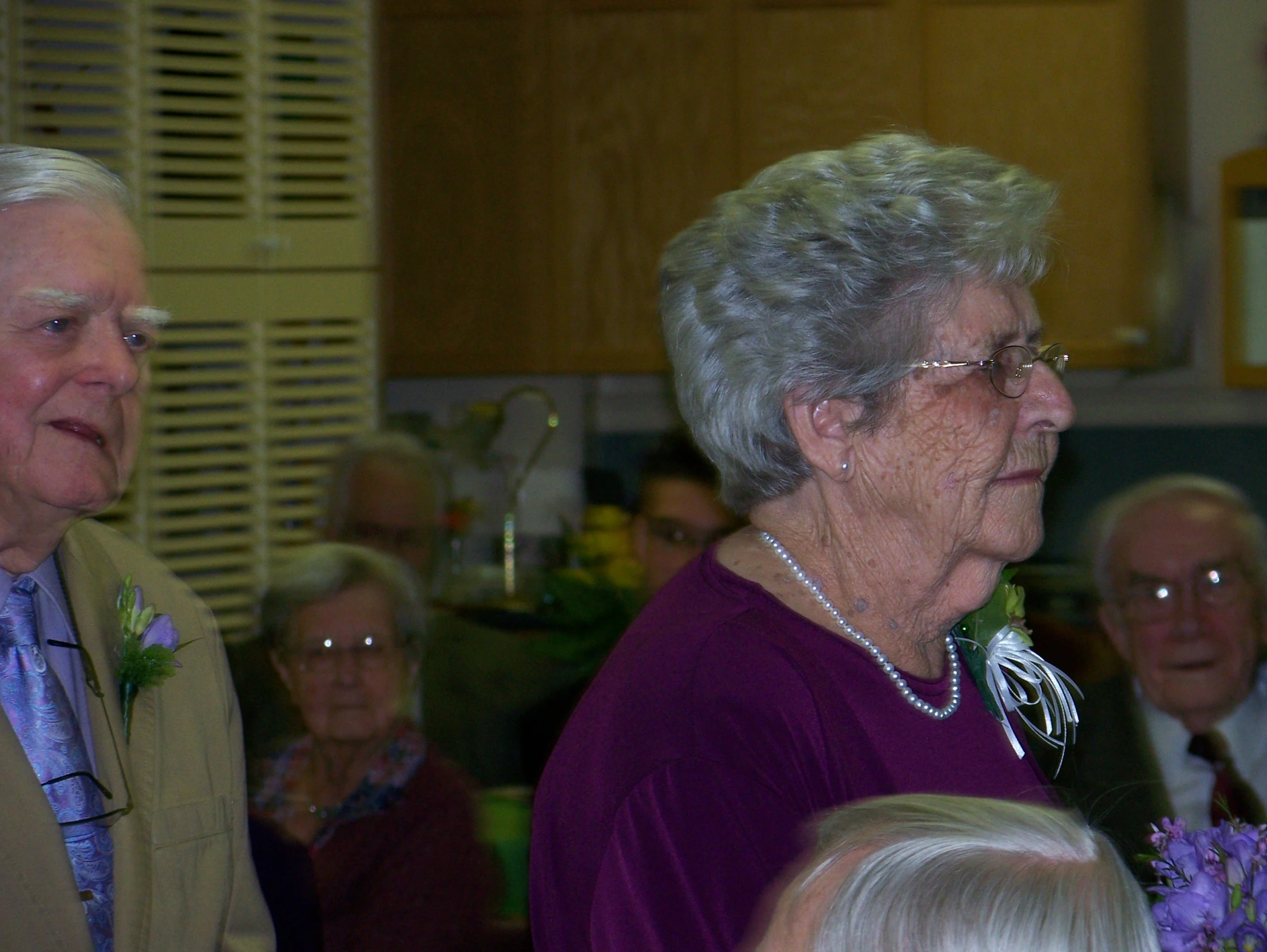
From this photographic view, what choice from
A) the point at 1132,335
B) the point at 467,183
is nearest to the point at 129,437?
the point at 467,183

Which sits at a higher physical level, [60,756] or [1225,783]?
[60,756]

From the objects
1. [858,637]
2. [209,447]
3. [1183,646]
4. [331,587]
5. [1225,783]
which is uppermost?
[209,447]

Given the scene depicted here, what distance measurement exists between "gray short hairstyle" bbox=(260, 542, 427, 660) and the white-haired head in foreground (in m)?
1.72

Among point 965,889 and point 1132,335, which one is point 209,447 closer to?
point 1132,335

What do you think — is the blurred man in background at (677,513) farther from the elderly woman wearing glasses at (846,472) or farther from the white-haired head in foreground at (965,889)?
the white-haired head in foreground at (965,889)

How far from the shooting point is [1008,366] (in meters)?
1.17

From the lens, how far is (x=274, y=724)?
249 cm

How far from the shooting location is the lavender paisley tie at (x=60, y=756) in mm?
1389

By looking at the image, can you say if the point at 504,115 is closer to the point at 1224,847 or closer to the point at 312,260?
the point at 312,260

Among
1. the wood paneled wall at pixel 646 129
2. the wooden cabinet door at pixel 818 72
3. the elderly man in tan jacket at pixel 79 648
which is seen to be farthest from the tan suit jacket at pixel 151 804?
the wooden cabinet door at pixel 818 72

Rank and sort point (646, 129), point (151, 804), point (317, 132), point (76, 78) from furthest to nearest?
point (646, 129) → point (317, 132) → point (76, 78) → point (151, 804)

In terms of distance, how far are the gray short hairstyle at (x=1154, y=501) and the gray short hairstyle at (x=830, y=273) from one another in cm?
145

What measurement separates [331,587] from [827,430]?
1.51 meters

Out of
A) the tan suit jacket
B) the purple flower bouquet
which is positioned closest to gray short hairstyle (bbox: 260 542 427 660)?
the tan suit jacket
